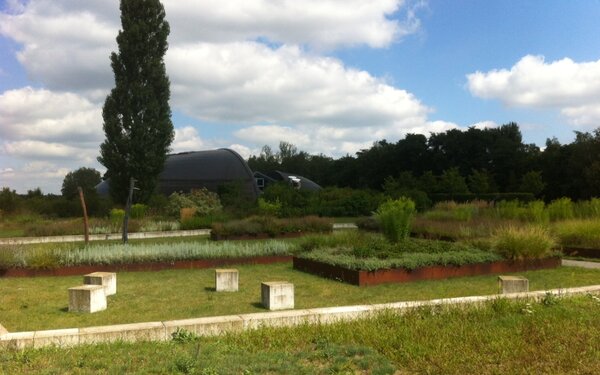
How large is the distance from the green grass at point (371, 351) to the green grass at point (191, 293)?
1801 mm

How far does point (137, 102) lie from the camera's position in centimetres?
2648

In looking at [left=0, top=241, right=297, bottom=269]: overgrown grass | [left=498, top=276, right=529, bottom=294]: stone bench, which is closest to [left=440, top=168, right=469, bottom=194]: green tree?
[left=0, top=241, right=297, bottom=269]: overgrown grass

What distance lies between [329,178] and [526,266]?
217 feet

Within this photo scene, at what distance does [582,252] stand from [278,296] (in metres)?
8.87

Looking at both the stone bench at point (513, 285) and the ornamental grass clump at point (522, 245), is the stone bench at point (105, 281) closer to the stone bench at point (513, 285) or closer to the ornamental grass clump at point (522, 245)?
the stone bench at point (513, 285)

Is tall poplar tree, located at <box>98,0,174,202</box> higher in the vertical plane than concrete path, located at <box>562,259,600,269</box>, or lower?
higher

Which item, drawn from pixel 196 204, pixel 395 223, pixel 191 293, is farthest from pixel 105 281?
pixel 196 204

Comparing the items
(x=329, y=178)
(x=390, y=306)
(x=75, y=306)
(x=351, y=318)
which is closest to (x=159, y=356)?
(x=351, y=318)

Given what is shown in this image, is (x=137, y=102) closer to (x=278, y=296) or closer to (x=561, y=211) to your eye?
(x=561, y=211)

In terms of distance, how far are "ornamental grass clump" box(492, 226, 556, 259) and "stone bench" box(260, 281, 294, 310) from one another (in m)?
5.36

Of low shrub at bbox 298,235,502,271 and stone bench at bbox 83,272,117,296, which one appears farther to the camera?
low shrub at bbox 298,235,502,271

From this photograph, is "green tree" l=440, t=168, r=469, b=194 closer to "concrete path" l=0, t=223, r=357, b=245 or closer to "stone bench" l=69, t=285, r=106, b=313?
"concrete path" l=0, t=223, r=357, b=245

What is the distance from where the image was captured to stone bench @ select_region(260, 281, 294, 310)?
6656 millimetres

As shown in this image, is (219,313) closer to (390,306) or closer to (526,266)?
(390,306)
